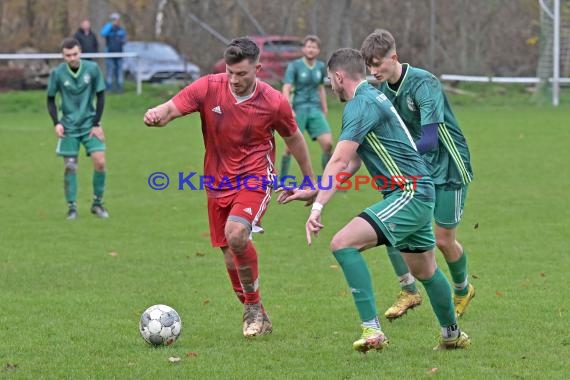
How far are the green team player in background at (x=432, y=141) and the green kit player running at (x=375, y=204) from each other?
1.73ft

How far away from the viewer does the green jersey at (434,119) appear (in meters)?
6.65

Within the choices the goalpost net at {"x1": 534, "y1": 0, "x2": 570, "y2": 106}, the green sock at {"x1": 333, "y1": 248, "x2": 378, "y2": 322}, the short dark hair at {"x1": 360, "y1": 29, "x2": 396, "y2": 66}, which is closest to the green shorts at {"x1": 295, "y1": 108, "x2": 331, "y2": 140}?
the short dark hair at {"x1": 360, "y1": 29, "x2": 396, "y2": 66}

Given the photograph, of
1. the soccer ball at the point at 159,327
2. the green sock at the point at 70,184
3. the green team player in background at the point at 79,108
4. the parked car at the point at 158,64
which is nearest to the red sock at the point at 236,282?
the soccer ball at the point at 159,327

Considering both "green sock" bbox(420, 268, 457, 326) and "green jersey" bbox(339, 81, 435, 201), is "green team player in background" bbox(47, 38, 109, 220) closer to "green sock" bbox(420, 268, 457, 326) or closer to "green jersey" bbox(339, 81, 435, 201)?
"green jersey" bbox(339, 81, 435, 201)

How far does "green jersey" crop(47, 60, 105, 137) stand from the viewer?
12.4m

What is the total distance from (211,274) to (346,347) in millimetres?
2987

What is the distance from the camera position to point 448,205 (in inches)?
281

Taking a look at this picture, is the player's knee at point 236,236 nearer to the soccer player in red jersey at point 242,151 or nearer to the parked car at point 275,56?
the soccer player in red jersey at point 242,151

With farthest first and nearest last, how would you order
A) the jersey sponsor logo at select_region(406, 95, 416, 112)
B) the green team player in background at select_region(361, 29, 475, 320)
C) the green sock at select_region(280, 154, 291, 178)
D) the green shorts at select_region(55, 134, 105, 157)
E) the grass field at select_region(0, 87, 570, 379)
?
the green sock at select_region(280, 154, 291, 178) < the green shorts at select_region(55, 134, 105, 157) < the jersey sponsor logo at select_region(406, 95, 416, 112) < the green team player in background at select_region(361, 29, 475, 320) < the grass field at select_region(0, 87, 570, 379)

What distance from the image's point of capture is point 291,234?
37.6 feet

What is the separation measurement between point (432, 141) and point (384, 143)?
2.29 feet

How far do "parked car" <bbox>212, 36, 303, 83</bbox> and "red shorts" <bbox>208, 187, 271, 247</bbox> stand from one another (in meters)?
21.2

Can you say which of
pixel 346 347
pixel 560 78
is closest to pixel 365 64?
pixel 346 347

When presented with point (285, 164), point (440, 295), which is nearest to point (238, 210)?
point (440, 295)
